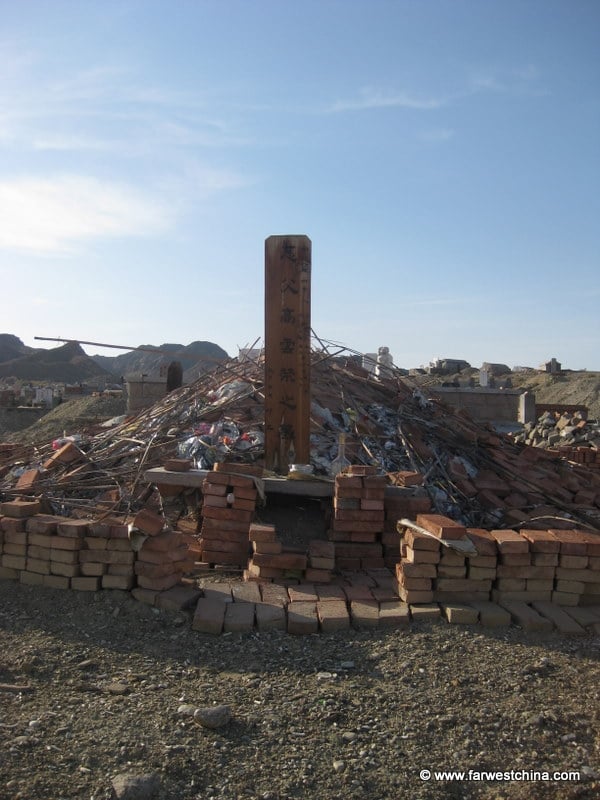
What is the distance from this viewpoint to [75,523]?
15.7 feet

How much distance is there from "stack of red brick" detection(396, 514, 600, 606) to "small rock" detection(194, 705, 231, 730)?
1.75 metres

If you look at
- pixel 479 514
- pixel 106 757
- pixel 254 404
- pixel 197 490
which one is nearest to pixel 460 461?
pixel 479 514

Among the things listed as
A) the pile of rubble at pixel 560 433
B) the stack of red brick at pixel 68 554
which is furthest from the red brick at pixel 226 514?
the pile of rubble at pixel 560 433

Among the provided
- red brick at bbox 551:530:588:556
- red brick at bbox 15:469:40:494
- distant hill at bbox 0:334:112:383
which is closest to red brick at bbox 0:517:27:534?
red brick at bbox 15:469:40:494

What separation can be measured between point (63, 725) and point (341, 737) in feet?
4.16

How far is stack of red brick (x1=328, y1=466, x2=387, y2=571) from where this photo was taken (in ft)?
18.0

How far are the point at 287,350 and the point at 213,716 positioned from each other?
3590mm

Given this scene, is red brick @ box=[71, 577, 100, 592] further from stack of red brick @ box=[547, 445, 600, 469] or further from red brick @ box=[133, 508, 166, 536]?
stack of red brick @ box=[547, 445, 600, 469]

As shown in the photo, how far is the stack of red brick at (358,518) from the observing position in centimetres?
548

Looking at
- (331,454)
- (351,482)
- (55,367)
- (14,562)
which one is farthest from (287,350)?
(55,367)

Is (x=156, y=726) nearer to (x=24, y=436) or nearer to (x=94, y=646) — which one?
(x=94, y=646)

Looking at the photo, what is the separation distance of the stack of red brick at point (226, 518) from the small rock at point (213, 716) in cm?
229

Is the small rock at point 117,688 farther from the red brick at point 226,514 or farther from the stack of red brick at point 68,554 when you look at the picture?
the red brick at point 226,514

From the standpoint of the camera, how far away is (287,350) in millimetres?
6234
